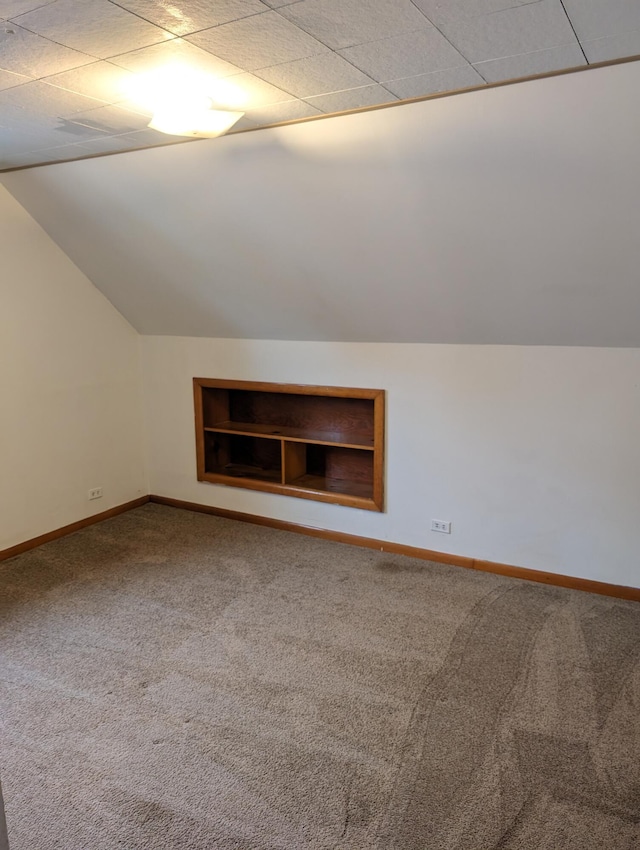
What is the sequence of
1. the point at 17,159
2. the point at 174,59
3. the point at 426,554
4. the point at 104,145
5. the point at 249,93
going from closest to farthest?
the point at 174,59 → the point at 249,93 → the point at 104,145 → the point at 17,159 → the point at 426,554

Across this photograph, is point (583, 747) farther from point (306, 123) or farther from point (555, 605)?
point (306, 123)

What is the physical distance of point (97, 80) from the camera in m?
2.11

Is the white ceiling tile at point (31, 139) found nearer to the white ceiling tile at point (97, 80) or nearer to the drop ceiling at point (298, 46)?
the drop ceiling at point (298, 46)

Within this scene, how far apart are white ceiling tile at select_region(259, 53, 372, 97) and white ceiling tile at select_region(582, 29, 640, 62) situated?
68 centimetres

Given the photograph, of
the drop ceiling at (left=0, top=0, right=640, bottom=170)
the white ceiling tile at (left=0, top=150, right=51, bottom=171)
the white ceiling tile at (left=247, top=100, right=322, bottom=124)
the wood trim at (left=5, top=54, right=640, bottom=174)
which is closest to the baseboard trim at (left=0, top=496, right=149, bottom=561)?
the white ceiling tile at (left=0, top=150, right=51, bottom=171)

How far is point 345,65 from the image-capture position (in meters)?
1.97

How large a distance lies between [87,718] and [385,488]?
2085 mm

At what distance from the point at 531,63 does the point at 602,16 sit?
314mm

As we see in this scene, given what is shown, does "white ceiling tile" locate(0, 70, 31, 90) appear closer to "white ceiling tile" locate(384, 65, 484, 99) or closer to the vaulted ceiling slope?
the vaulted ceiling slope

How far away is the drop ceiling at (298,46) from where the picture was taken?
5.30ft

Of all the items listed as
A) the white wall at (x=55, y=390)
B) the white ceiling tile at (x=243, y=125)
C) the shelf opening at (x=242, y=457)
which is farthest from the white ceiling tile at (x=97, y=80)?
the shelf opening at (x=242, y=457)

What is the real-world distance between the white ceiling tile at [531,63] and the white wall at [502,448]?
1.57 meters

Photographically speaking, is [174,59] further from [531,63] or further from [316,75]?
[531,63]

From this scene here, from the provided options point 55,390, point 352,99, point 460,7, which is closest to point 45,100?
point 352,99
